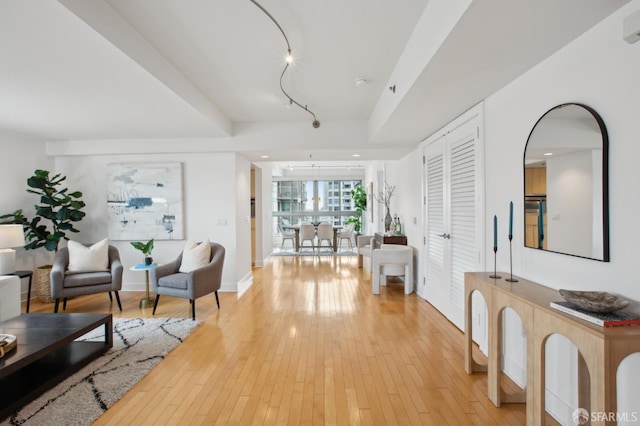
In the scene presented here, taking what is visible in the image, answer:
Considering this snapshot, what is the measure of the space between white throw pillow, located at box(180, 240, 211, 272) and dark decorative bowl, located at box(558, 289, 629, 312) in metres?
3.65

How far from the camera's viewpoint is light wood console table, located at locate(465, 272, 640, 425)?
1.16 metres

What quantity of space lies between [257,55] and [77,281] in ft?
11.3

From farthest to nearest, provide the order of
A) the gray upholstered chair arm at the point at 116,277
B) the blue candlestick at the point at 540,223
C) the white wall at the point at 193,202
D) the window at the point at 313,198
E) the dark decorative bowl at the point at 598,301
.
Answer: the window at the point at 313,198 < the white wall at the point at 193,202 < the gray upholstered chair arm at the point at 116,277 < the blue candlestick at the point at 540,223 < the dark decorative bowl at the point at 598,301

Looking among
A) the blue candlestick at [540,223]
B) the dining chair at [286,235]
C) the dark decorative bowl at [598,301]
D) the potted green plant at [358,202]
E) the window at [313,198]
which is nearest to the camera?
the dark decorative bowl at [598,301]

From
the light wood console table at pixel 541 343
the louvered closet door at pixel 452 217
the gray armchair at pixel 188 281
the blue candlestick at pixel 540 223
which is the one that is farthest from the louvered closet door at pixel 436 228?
the gray armchair at pixel 188 281

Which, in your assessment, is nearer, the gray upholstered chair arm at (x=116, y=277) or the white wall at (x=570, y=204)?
the white wall at (x=570, y=204)

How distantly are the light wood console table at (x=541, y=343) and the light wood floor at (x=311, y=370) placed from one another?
288 mm

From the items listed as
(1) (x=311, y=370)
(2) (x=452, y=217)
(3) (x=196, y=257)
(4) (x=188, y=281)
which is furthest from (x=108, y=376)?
(2) (x=452, y=217)

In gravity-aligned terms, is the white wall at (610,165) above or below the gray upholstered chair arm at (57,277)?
above

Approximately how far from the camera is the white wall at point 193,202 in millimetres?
4691

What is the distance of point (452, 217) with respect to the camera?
335 centimetres

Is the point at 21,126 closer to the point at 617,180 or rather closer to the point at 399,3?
the point at 399,3

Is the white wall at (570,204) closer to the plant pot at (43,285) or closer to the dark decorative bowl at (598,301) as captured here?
the dark decorative bowl at (598,301)

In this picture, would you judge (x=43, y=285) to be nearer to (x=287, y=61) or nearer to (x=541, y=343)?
(x=287, y=61)
